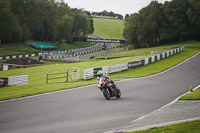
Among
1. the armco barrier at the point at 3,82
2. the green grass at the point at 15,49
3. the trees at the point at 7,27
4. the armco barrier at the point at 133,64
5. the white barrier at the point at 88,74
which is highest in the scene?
the trees at the point at 7,27

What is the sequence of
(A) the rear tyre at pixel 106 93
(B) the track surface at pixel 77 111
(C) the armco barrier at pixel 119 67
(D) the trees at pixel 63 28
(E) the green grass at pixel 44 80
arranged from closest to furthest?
(B) the track surface at pixel 77 111 → (A) the rear tyre at pixel 106 93 → (E) the green grass at pixel 44 80 → (C) the armco barrier at pixel 119 67 → (D) the trees at pixel 63 28

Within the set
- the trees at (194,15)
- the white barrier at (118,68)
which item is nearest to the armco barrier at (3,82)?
the white barrier at (118,68)

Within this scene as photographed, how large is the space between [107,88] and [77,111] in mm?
4082

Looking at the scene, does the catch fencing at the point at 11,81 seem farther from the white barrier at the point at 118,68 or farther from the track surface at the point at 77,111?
the track surface at the point at 77,111

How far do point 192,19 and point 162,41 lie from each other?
42.4ft

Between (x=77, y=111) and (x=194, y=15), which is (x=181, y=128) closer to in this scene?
(x=77, y=111)

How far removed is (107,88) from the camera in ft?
60.6

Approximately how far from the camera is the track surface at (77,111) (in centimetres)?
1181

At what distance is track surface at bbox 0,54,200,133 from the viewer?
11.8 m

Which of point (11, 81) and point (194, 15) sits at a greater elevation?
point (194, 15)

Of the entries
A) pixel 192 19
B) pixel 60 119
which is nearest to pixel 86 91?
pixel 60 119

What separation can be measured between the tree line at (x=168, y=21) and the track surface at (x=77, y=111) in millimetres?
69362

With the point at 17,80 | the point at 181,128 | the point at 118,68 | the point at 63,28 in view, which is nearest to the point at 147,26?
the point at 63,28

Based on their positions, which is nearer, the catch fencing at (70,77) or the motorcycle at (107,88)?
the motorcycle at (107,88)
